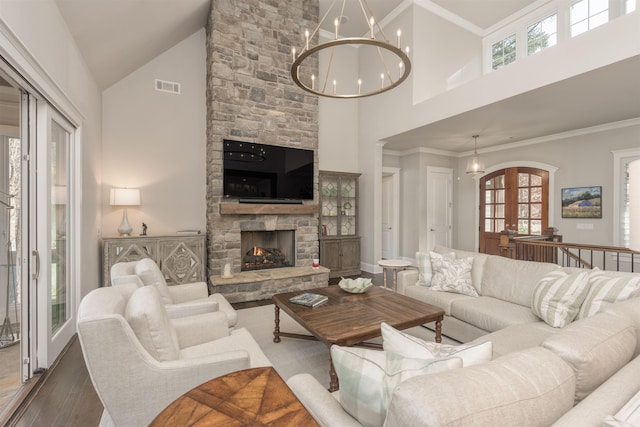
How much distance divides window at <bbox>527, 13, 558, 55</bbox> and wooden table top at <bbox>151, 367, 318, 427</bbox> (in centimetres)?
648

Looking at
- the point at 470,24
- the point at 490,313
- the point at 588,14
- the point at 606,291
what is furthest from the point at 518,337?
the point at 470,24

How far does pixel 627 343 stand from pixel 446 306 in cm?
184

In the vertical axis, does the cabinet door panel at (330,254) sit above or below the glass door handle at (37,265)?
below

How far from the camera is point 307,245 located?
5320 mm

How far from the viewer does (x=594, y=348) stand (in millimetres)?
1038

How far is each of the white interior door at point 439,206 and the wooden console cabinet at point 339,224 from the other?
179 centimetres

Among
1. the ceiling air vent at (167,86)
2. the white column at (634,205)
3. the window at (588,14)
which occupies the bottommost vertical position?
the white column at (634,205)

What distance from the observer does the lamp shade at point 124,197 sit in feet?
14.1

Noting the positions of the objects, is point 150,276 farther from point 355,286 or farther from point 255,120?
point 255,120

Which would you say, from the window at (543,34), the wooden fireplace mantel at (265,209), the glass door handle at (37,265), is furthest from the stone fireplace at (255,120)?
the window at (543,34)

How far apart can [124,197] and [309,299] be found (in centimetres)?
325

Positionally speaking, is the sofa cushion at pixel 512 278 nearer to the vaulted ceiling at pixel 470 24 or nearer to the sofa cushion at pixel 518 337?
the sofa cushion at pixel 518 337

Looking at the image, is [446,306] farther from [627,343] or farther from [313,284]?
[313,284]

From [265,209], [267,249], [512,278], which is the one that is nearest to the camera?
[512,278]
